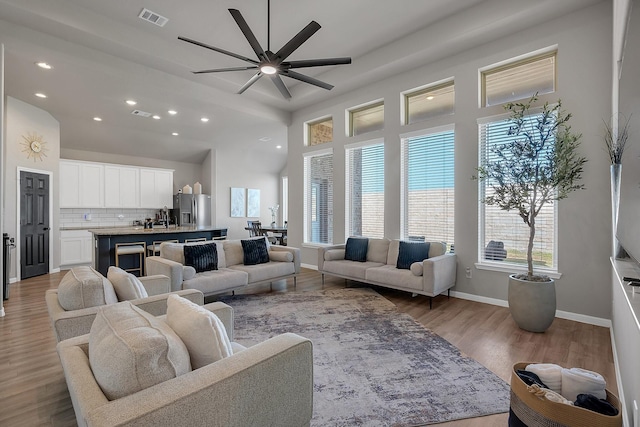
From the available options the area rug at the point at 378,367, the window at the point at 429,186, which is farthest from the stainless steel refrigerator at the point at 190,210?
the window at the point at 429,186

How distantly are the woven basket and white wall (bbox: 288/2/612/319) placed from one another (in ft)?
8.11

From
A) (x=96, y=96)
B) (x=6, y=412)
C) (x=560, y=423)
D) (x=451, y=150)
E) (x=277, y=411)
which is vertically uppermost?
(x=96, y=96)

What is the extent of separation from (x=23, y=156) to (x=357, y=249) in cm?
631

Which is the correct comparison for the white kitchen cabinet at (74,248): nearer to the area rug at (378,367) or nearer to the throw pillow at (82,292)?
the area rug at (378,367)

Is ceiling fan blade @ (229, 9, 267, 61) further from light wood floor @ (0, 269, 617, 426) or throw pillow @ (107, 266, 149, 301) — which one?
light wood floor @ (0, 269, 617, 426)

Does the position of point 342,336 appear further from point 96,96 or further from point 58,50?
point 96,96

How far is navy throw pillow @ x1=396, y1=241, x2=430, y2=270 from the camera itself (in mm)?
4477

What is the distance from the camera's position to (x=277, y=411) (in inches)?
50.4

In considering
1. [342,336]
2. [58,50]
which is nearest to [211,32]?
[58,50]

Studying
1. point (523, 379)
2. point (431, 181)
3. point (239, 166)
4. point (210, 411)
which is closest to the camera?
point (210, 411)

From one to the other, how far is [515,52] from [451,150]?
144 centimetres

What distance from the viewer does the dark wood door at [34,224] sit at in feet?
18.4

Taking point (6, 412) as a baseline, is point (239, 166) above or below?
above

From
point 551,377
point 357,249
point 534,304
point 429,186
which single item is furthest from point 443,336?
point 429,186
